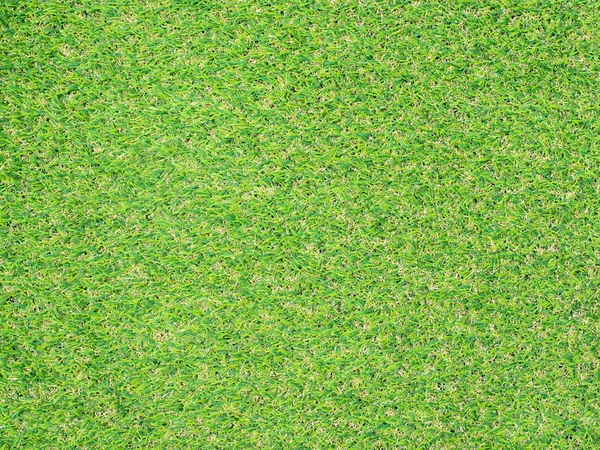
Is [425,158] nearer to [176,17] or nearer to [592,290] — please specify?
[592,290]

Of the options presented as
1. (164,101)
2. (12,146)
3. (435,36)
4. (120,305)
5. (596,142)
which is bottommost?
(120,305)

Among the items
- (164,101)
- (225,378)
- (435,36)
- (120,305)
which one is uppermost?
(435,36)

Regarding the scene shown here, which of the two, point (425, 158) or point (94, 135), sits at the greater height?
point (425, 158)

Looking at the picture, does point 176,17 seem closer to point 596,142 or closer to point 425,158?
point 425,158

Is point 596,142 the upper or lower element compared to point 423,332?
upper

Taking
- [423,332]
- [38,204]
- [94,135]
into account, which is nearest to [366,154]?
[423,332]

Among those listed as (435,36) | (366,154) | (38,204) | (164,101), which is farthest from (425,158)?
(38,204)
